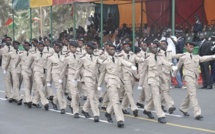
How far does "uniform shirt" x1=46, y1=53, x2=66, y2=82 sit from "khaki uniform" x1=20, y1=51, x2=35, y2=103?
2.57ft

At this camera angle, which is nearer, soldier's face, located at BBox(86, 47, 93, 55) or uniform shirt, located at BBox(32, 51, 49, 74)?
soldier's face, located at BBox(86, 47, 93, 55)

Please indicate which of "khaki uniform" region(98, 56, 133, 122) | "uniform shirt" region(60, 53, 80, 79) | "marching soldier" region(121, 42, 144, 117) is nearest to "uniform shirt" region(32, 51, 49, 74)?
"uniform shirt" region(60, 53, 80, 79)

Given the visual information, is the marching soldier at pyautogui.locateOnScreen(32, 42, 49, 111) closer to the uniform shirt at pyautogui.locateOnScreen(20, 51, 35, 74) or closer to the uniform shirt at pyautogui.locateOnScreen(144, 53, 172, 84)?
the uniform shirt at pyautogui.locateOnScreen(20, 51, 35, 74)

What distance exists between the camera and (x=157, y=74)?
1130cm

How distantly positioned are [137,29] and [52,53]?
48.8 ft

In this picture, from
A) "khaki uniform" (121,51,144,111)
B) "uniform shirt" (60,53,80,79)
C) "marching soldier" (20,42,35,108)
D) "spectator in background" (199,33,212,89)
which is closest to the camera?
"khaki uniform" (121,51,144,111)

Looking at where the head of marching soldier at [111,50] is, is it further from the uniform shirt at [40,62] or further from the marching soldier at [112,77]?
the uniform shirt at [40,62]

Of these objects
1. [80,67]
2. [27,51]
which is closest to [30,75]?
[27,51]

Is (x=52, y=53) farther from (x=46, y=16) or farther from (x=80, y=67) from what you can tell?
(x=46, y=16)

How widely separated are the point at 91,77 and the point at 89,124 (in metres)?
1.16

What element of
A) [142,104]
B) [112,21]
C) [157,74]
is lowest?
[142,104]

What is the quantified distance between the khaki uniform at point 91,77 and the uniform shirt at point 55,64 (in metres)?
1.58

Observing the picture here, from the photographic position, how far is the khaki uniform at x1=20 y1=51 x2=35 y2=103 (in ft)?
45.2

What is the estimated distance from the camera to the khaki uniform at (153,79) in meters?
11.0
